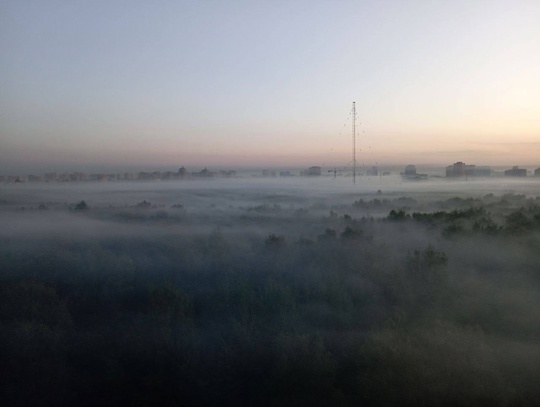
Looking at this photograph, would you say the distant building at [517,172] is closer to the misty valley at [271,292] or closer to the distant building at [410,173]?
the misty valley at [271,292]

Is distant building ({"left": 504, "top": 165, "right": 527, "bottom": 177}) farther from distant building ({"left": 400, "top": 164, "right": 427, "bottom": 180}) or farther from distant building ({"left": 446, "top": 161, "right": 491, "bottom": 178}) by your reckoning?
distant building ({"left": 400, "top": 164, "right": 427, "bottom": 180})

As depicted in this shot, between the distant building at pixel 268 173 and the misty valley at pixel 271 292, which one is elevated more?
the distant building at pixel 268 173

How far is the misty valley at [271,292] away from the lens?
573 centimetres

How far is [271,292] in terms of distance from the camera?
8742mm

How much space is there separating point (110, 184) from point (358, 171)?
604cm

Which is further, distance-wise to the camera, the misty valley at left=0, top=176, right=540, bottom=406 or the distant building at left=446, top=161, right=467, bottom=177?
the distant building at left=446, top=161, right=467, bottom=177

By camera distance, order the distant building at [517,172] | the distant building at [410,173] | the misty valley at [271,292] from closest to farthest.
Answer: the misty valley at [271,292], the distant building at [517,172], the distant building at [410,173]

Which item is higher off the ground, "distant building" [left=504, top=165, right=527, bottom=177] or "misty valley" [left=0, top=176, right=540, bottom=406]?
"distant building" [left=504, top=165, right=527, bottom=177]

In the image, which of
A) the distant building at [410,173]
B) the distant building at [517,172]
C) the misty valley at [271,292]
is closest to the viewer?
the misty valley at [271,292]

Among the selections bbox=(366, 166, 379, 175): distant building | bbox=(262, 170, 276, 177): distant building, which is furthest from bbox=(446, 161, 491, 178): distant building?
bbox=(262, 170, 276, 177): distant building

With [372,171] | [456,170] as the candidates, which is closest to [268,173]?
[372,171]

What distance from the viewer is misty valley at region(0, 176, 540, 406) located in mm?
5734

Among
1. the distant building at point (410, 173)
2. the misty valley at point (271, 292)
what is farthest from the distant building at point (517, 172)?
the distant building at point (410, 173)

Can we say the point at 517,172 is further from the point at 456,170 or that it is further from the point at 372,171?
the point at 372,171
